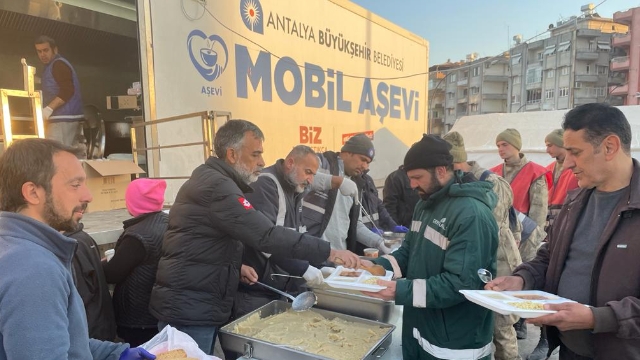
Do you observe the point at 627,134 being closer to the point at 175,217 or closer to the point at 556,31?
the point at 175,217

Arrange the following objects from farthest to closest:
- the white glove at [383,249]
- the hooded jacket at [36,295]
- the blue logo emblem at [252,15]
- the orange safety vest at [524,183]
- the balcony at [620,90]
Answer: the balcony at [620,90]
the blue logo emblem at [252,15]
the orange safety vest at [524,183]
the white glove at [383,249]
the hooded jacket at [36,295]

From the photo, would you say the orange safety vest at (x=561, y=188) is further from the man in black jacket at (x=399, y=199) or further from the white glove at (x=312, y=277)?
the white glove at (x=312, y=277)

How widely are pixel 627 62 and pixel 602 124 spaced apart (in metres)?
43.4

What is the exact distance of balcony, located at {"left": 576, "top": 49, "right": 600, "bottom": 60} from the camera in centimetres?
4106

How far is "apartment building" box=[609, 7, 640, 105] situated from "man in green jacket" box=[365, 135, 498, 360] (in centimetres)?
3935

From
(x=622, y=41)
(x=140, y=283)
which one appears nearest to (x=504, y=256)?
(x=140, y=283)

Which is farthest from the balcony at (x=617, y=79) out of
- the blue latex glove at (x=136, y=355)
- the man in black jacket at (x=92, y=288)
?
the blue latex glove at (x=136, y=355)

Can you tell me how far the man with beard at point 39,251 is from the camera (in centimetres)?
96

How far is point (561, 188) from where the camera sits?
4242 millimetres

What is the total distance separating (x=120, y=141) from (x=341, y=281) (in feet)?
20.9

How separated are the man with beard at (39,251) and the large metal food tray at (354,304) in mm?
1289

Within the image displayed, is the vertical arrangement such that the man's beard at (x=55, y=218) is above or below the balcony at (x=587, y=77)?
below

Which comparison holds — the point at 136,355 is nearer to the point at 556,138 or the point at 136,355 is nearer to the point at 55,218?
the point at 55,218

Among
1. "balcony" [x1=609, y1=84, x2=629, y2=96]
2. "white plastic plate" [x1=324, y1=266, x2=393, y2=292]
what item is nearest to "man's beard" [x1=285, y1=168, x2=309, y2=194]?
"white plastic plate" [x1=324, y1=266, x2=393, y2=292]
